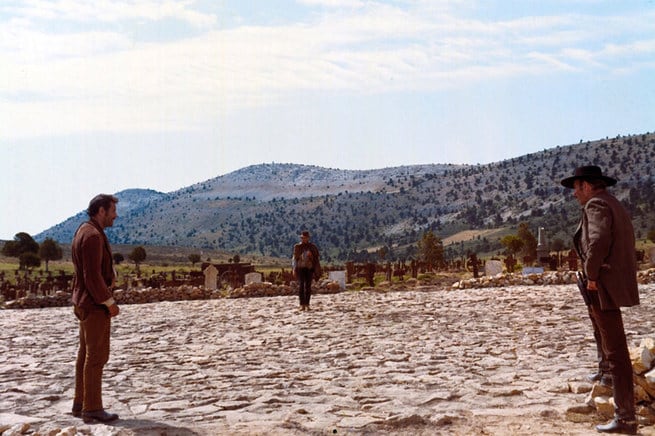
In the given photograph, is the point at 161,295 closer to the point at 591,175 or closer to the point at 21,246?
the point at 591,175

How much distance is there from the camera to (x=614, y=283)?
6.65 meters

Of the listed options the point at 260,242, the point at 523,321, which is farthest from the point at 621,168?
the point at 523,321

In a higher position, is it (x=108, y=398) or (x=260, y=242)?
(x=260, y=242)

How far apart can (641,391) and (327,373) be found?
3839 mm

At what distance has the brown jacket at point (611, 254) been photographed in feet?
21.8

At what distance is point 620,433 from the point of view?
6.55 m

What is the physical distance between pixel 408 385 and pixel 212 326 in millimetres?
8255

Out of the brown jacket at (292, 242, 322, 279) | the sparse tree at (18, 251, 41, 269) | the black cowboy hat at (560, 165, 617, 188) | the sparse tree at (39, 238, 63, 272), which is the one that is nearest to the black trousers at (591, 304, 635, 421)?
the black cowboy hat at (560, 165, 617, 188)

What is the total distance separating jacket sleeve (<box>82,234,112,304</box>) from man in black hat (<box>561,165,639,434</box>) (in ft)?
14.3

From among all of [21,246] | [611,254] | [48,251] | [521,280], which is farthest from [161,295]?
[21,246]

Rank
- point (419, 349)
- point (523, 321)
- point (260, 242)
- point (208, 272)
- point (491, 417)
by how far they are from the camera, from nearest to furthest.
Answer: point (491, 417), point (419, 349), point (523, 321), point (208, 272), point (260, 242)

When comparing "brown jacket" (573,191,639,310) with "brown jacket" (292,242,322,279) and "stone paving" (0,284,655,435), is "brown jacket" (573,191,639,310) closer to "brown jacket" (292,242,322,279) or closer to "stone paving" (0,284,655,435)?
"stone paving" (0,284,655,435)

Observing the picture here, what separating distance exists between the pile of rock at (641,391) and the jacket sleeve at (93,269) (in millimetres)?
4648

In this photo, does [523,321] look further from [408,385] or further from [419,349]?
[408,385]
